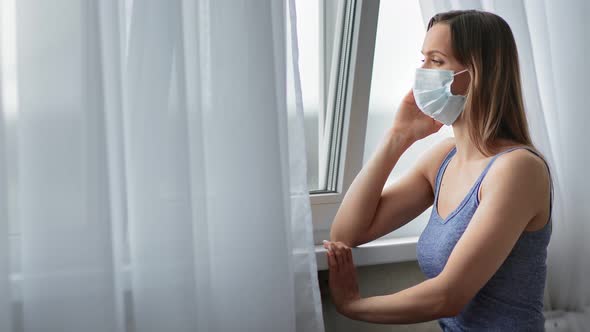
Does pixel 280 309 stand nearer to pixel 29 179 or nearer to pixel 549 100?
pixel 29 179

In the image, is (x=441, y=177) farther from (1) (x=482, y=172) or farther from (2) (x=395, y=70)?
(2) (x=395, y=70)

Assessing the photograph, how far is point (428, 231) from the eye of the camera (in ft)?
5.05

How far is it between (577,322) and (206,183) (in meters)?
1.10

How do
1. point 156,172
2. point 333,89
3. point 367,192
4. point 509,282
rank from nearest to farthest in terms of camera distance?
point 156,172
point 509,282
point 367,192
point 333,89

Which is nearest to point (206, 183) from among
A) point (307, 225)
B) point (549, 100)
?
point (307, 225)

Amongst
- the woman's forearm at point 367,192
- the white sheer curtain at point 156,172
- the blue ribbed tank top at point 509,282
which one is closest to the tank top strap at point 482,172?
the blue ribbed tank top at point 509,282

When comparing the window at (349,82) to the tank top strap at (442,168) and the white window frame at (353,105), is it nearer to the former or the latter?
the white window frame at (353,105)

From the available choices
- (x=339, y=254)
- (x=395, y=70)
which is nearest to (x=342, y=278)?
(x=339, y=254)

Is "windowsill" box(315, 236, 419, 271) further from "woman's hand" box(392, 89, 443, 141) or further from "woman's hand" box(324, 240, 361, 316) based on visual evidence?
"woman's hand" box(392, 89, 443, 141)

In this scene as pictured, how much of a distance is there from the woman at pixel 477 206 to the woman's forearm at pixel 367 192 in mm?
69

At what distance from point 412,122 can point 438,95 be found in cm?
21

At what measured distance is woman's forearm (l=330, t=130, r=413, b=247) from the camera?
5.31ft

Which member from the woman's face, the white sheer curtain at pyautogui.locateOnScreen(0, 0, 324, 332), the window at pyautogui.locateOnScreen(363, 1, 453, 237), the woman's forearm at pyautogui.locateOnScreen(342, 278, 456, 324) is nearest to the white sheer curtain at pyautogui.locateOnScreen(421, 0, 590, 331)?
the window at pyautogui.locateOnScreen(363, 1, 453, 237)

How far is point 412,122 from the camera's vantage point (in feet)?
5.47
